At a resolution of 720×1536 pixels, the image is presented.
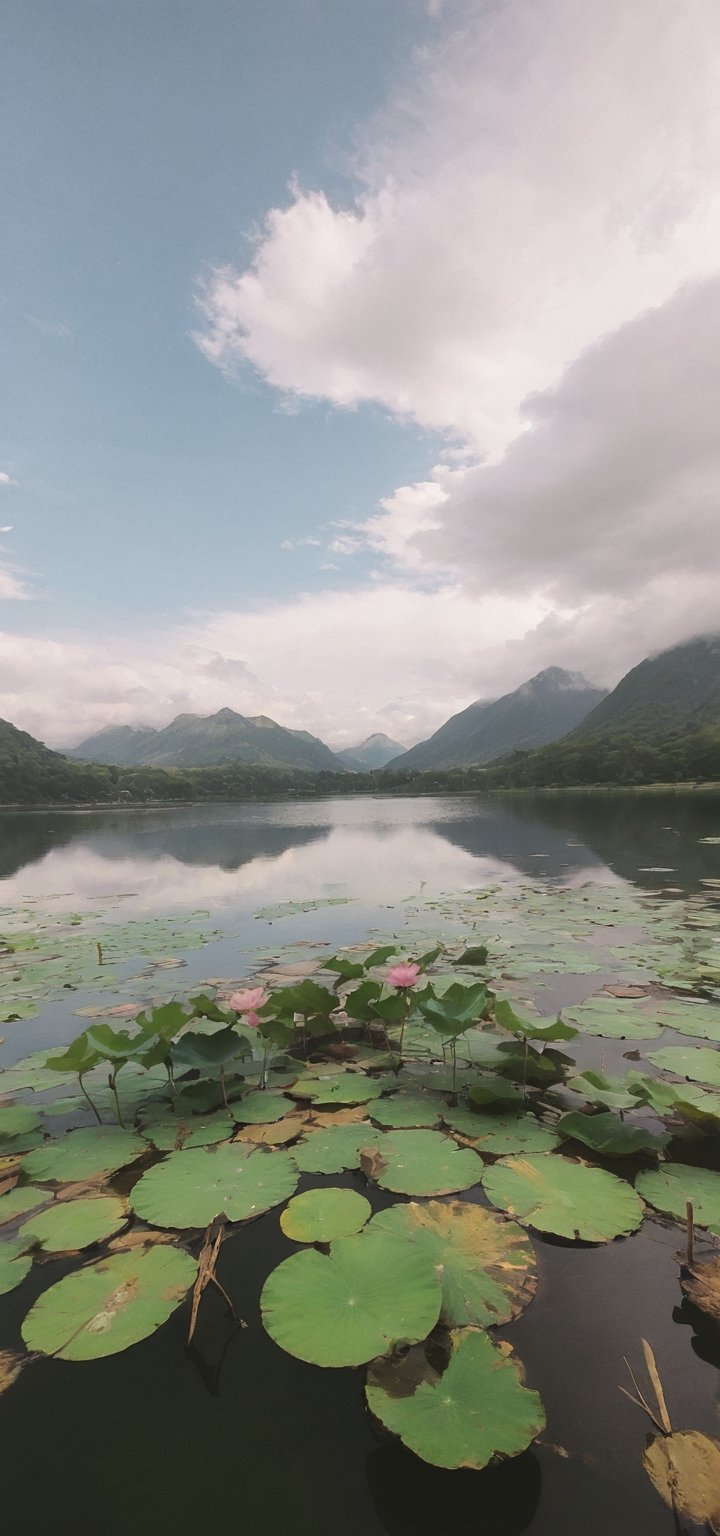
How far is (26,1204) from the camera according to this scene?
124 inches

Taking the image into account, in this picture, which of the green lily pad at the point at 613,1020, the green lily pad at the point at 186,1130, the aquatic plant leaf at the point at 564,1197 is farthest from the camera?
the green lily pad at the point at 613,1020

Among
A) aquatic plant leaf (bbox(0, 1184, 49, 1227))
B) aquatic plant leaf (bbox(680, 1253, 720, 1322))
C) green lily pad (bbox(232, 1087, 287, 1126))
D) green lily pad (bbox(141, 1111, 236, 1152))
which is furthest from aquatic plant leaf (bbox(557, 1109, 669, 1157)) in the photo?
aquatic plant leaf (bbox(0, 1184, 49, 1227))

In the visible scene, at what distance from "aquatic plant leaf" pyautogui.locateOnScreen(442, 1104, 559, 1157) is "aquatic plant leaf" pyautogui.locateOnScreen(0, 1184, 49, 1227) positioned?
2.44 m

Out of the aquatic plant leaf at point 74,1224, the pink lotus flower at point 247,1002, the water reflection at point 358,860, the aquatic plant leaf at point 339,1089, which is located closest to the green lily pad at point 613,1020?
the aquatic plant leaf at point 339,1089

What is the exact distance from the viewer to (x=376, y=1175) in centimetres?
329

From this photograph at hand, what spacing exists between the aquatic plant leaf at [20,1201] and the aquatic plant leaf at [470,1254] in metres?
1.85

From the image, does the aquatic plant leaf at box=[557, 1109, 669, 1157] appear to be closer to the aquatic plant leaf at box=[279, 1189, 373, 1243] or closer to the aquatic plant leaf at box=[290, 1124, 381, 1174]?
the aquatic plant leaf at box=[290, 1124, 381, 1174]

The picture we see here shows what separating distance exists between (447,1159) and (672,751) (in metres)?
110

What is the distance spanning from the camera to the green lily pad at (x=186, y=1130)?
368 centimetres

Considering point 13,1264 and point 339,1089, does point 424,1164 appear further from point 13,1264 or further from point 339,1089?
point 13,1264

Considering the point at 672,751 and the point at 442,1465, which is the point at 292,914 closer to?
the point at 442,1465

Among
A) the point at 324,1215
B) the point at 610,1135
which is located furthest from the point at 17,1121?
the point at 610,1135

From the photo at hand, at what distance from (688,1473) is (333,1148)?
7.03 ft

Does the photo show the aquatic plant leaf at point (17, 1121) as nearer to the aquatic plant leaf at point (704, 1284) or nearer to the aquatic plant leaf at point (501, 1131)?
the aquatic plant leaf at point (501, 1131)
